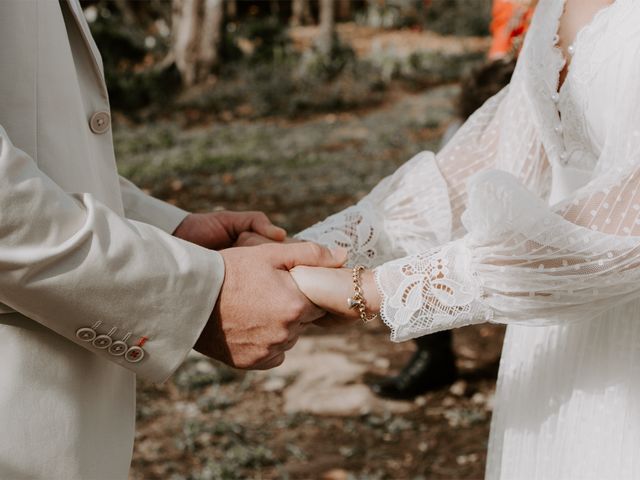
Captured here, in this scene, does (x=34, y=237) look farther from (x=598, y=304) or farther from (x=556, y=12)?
(x=556, y=12)

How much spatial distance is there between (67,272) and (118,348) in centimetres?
20

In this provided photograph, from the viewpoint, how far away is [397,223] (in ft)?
6.68

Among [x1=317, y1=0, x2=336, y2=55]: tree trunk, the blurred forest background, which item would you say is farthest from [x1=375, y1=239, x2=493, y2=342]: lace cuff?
[x1=317, y1=0, x2=336, y2=55]: tree trunk

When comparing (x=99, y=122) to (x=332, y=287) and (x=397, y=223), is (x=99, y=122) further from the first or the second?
(x=397, y=223)

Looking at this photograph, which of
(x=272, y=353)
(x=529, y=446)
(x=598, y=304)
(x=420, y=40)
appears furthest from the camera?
(x=420, y=40)

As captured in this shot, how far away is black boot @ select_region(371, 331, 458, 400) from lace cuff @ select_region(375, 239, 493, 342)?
2671 mm

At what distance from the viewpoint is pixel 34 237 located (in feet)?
4.57

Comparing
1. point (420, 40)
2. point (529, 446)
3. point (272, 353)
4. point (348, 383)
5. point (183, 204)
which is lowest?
point (420, 40)

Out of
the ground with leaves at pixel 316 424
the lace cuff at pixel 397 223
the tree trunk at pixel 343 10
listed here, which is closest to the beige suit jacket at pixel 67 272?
the lace cuff at pixel 397 223

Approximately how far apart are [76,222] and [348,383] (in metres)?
3.08

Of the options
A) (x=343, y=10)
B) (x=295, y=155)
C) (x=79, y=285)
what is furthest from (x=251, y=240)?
(x=343, y=10)

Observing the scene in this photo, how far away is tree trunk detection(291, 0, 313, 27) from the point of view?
A: 16672 millimetres

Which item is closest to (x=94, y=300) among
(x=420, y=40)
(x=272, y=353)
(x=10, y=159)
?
(x=10, y=159)

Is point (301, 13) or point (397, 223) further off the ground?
point (397, 223)
